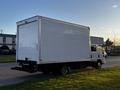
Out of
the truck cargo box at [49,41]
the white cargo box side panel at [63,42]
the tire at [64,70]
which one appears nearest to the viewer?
the truck cargo box at [49,41]

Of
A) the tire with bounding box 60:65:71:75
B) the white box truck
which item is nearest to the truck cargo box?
the white box truck

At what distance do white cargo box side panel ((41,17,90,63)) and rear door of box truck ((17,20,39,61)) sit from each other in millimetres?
411

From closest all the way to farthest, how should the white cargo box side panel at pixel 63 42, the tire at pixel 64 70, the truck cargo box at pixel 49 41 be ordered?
the truck cargo box at pixel 49 41 < the white cargo box side panel at pixel 63 42 < the tire at pixel 64 70

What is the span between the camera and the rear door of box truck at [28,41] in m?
12.6

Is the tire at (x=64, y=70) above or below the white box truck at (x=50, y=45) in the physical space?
below

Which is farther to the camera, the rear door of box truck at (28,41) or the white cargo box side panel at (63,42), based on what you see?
the white cargo box side panel at (63,42)

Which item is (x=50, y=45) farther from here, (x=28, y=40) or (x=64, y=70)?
(x=64, y=70)

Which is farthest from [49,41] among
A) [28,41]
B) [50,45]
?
[28,41]

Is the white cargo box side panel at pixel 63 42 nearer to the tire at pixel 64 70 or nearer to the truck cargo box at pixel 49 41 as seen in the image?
the truck cargo box at pixel 49 41

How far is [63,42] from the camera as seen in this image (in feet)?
46.5

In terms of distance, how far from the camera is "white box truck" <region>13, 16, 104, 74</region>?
12.6 metres

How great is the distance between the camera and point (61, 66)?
567 inches

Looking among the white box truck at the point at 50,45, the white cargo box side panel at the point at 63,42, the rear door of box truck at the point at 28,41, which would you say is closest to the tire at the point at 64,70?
the white box truck at the point at 50,45

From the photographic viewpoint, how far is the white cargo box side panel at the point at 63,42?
41.9 ft
